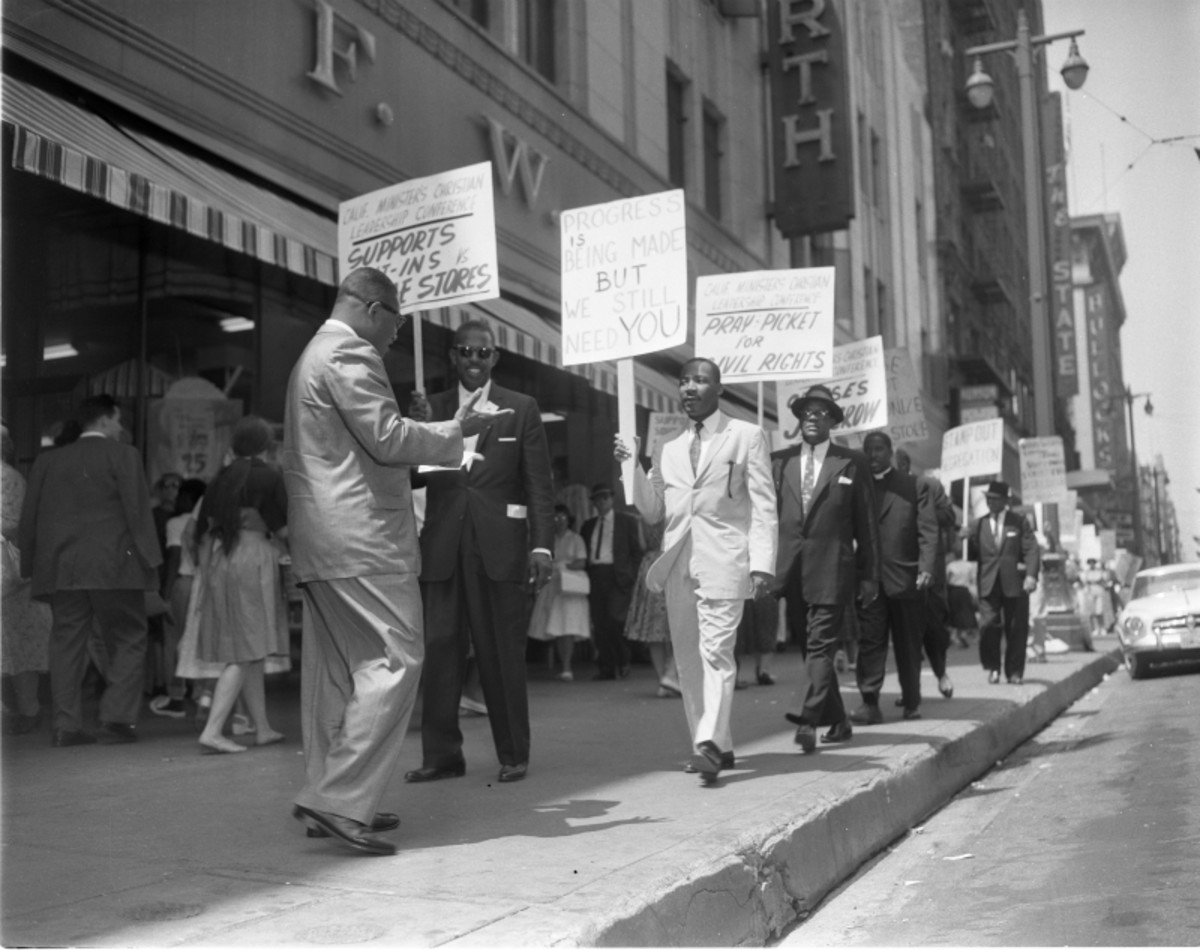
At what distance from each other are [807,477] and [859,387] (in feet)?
21.3

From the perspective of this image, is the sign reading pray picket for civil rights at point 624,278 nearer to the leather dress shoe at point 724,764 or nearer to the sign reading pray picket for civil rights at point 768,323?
the leather dress shoe at point 724,764

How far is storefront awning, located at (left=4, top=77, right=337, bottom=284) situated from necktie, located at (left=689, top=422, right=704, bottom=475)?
12.1 feet

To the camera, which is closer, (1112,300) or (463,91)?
(463,91)

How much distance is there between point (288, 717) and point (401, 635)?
17.9ft

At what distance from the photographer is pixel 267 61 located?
11234mm

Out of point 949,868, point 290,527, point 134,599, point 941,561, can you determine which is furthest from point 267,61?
point 949,868

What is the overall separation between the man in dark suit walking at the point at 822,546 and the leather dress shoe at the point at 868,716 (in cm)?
98

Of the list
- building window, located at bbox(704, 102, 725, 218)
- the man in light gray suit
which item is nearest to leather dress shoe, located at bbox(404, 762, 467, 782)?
the man in light gray suit

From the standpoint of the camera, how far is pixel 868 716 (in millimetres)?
9031

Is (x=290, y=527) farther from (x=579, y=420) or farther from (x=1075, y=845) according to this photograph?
(x=579, y=420)

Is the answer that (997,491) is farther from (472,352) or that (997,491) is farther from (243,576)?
(472,352)

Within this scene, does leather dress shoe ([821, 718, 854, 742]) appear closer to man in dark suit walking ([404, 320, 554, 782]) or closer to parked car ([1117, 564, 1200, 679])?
man in dark suit walking ([404, 320, 554, 782])

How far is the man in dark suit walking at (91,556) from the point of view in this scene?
812 cm

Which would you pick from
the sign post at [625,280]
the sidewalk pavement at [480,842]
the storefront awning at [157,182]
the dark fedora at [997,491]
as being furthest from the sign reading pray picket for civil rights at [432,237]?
the dark fedora at [997,491]
